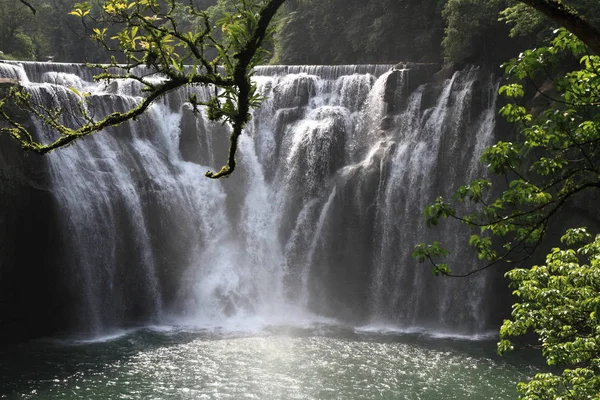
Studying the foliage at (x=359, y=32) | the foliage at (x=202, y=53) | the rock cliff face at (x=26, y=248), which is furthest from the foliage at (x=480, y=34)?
the foliage at (x=202, y=53)

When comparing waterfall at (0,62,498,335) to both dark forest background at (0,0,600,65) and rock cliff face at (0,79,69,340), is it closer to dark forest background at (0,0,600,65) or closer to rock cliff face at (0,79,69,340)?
rock cliff face at (0,79,69,340)

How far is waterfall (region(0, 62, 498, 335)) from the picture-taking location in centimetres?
2622

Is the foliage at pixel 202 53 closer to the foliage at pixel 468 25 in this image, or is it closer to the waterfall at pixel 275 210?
the waterfall at pixel 275 210

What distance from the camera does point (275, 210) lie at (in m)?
30.8

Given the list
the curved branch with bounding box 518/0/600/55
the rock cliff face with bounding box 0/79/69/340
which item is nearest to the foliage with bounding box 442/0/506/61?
the rock cliff face with bounding box 0/79/69/340

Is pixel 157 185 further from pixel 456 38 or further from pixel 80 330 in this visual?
pixel 456 38

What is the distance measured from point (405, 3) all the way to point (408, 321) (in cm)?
2219

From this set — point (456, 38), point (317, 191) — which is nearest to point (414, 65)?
point (456, 38)

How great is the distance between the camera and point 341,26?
43.4 metres

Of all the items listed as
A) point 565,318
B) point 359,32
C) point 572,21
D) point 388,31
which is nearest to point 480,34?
point 388,31

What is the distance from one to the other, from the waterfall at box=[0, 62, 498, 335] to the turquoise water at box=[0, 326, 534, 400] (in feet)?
8.73

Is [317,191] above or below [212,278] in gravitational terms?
above

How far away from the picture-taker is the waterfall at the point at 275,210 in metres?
26.2

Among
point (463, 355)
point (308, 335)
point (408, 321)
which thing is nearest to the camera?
point (463, 355)
